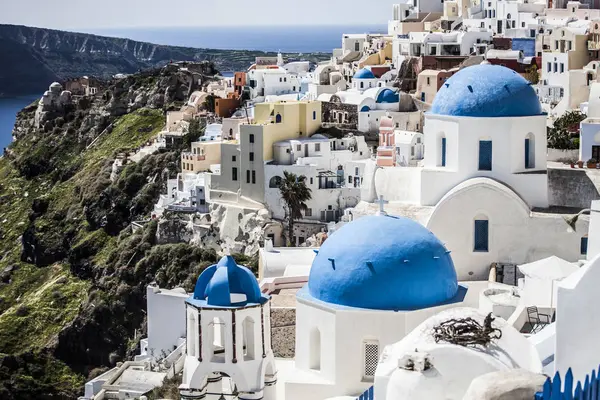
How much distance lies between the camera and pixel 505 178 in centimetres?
2452

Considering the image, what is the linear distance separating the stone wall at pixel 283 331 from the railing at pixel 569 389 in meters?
12.2

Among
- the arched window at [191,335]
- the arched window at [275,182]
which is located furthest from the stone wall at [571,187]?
the arched window at [275,182]

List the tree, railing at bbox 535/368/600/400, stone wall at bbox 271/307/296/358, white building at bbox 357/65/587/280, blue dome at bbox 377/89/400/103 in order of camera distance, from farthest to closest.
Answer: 1. blue dome at bbox 377/89/400/103
2. the tree
3. white building at bbox 357/65/587/280
4. stone wall at bbox 271/307/296/358
5. railing at bbox 535/368/600/400

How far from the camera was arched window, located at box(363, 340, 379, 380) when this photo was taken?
17578 mm

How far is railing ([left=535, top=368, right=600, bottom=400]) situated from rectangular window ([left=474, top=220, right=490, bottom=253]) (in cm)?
1329

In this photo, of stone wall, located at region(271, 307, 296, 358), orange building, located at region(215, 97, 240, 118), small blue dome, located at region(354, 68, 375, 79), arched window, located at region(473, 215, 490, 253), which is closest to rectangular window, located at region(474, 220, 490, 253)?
arched window, located at region(473, 215, 490, 253)

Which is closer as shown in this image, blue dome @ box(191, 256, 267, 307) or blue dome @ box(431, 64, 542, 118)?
blue dome @ box(191, 256, 267, 307)

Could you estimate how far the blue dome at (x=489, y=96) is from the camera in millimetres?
24266

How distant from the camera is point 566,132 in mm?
37000

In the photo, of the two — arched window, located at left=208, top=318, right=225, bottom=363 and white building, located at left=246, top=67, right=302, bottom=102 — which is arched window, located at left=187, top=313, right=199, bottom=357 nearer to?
arched window, located at left=208, top=318, right=225, bottom=363

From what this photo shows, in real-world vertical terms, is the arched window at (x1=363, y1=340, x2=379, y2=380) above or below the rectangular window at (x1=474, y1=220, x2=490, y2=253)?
below

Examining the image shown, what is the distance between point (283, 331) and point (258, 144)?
89.6ft

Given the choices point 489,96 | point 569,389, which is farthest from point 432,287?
point 569,389

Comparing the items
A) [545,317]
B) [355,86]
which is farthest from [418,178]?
[355,86]
